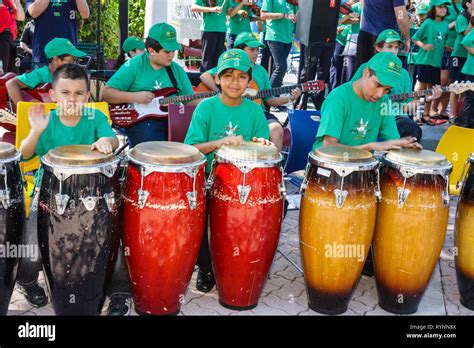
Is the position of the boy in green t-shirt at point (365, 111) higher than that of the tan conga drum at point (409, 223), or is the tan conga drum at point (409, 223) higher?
the boy in green t-shirt at point (365, 111)

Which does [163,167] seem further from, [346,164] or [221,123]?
[346,164]

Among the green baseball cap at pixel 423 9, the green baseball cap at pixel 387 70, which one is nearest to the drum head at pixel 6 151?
the green baseball cap at pixel 387 70

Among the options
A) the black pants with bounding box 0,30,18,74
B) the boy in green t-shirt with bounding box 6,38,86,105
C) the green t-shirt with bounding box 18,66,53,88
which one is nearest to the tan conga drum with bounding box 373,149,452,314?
the boy in green t-shirt with bounding box 6,38,86,105

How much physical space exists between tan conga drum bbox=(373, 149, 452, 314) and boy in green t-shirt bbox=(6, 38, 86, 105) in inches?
107

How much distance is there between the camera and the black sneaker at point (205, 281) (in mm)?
3881

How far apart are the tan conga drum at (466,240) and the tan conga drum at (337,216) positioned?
0.65 metres

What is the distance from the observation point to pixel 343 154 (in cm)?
345

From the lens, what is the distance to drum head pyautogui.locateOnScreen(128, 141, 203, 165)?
315 cm

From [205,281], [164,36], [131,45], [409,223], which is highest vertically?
[164,36]

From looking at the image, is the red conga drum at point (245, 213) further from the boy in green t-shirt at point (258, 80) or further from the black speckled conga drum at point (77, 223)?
the boy in green t-shirt at point (258, 80)

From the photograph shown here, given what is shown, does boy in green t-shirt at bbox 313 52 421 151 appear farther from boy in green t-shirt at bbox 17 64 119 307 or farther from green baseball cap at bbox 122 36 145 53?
green baseball cap at bbox 122 36 145 53

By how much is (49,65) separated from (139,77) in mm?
737

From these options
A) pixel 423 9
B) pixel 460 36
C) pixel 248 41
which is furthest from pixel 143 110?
pixel 423 9
